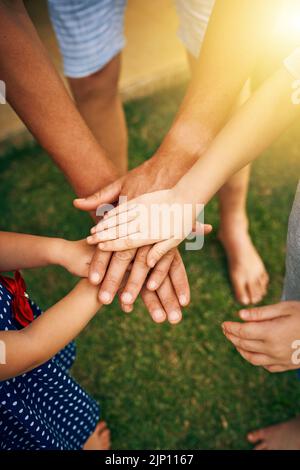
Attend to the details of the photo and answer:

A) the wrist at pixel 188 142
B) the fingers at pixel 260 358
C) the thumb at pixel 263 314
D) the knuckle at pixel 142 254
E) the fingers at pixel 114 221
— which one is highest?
the wrist at pixel 188 142

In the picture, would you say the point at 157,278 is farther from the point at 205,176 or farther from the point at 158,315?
the point at 205,176

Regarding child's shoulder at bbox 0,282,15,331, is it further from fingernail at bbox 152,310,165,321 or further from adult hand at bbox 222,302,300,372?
adult hand at bbox 222,302,300,372

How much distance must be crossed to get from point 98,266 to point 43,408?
0.42 m

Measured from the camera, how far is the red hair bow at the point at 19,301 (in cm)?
129

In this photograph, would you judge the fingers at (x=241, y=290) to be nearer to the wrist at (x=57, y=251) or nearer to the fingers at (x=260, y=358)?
the fingers at (x=260, y=358)

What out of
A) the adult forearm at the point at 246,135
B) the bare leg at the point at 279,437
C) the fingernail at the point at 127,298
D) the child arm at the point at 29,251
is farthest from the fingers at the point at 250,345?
the bare leg at the point at 279,437

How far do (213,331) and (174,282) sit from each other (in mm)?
601

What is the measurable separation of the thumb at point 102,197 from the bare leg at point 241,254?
611 millimetres

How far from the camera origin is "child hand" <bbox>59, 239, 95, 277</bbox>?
1379mm

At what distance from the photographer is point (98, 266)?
1.36 meters

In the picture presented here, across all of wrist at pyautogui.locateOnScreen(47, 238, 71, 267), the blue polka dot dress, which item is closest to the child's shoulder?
the blue polka dot dress

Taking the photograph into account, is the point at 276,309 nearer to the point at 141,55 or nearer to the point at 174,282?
the point at 174,282

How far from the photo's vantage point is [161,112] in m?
2.67
